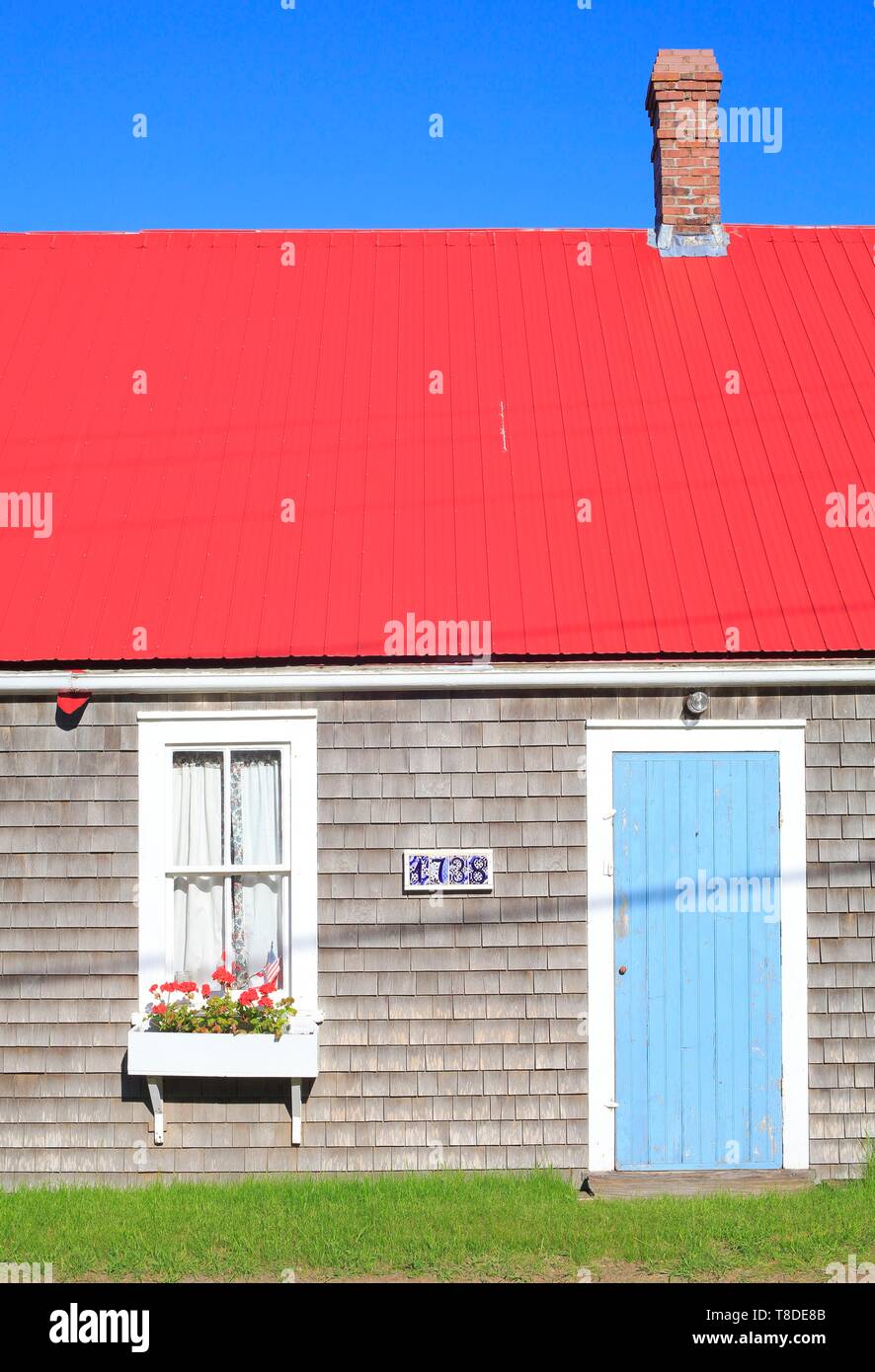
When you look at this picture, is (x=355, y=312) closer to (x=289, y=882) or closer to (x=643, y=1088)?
(x=289, y=882)

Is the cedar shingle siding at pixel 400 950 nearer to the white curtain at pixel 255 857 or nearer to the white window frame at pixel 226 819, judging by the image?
the white window frame at pixel 226 819

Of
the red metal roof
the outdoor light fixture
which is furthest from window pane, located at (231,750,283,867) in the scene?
the outdoor light fixture

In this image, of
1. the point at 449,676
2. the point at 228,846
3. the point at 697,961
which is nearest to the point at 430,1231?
the point at 697,961

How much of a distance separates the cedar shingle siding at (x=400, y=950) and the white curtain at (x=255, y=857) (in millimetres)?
315

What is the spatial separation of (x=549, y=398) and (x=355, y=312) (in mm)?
1905

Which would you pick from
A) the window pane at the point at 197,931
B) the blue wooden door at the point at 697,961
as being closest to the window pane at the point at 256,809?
the window pane at the point at 197,931

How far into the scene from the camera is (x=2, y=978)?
6613 mm

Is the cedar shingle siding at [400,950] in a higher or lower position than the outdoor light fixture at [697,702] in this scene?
lower

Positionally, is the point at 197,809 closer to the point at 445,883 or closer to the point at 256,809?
the point at 256,809

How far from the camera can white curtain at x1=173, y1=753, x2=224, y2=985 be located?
669 cm

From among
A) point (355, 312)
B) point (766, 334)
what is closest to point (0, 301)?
point (355, 312)

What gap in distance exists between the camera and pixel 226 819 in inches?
263

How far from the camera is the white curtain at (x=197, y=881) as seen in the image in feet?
21.9

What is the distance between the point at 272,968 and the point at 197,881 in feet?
2.21
